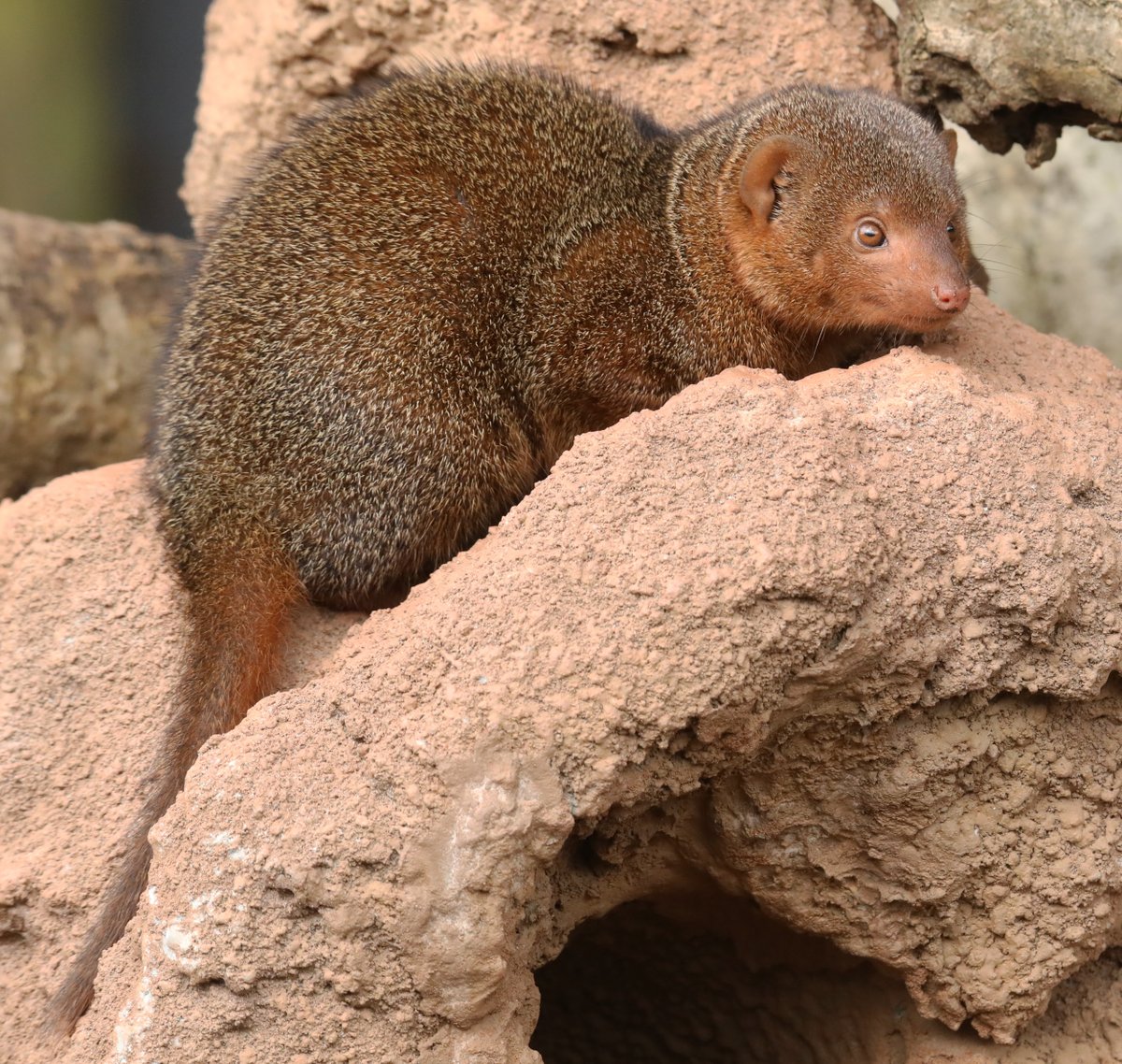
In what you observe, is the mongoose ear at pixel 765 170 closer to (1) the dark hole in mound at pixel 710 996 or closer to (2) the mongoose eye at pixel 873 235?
(2) the mongoose eye at pixel 873 235

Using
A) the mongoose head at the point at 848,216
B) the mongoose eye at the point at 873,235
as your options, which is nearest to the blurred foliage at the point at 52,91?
the mongoose head at the point at 848,216

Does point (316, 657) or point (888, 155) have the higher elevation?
point (888, 155)

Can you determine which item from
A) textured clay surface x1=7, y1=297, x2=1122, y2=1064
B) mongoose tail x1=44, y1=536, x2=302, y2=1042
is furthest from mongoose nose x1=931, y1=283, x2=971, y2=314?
mongoose tail x1=44, y1=536, x2=302, y2=1042

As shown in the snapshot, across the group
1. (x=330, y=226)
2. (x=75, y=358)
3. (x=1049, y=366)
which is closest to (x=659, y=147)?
(x=330, y=226)

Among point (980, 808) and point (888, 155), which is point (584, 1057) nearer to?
point (980, 808)

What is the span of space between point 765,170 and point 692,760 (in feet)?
3.92

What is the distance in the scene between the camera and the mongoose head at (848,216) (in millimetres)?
2312

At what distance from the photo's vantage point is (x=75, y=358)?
13.4 ft

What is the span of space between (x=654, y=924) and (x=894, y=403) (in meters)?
1.16

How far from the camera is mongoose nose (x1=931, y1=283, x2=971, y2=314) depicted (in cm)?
220

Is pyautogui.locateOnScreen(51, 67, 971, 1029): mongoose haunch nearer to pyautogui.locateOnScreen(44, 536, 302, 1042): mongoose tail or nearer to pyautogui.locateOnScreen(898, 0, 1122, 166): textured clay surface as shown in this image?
pyautogui.locateOnScreen(44, 536, 302, 1042): mongoose tail

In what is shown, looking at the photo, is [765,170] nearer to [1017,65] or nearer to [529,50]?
[1017,65]

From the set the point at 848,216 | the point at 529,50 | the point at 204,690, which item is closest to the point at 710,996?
the point at 204,690

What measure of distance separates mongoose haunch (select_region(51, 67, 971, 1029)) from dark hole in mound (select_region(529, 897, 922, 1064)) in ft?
2.76
